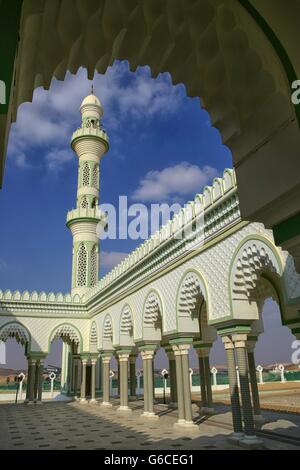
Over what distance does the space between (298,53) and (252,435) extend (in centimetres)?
571

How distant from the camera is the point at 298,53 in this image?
1.95 metres

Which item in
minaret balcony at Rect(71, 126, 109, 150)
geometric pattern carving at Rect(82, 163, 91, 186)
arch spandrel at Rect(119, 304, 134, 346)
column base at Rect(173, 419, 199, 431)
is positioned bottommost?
column base at Rect(173, 419, 199, 431)

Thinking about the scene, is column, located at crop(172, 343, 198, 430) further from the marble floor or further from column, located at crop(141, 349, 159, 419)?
column, located at crop(141, 349, 159, 419)

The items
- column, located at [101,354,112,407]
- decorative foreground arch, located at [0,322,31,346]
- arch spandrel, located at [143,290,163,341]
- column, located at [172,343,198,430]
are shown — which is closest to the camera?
column, located at [172,343,198,430]

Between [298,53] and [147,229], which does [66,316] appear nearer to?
[147,229]

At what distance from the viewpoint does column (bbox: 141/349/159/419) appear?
9.59 metres

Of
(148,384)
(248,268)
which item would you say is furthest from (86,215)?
(248,268)

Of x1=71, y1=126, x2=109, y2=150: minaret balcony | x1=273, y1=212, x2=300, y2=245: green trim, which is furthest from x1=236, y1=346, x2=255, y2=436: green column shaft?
x1=71, y1=126, x2=109, y2=150: minaret balcony

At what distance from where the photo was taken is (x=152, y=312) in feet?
32.0

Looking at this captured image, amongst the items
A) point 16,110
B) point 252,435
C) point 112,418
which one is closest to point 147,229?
point 112,418

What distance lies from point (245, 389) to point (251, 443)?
2.48ft

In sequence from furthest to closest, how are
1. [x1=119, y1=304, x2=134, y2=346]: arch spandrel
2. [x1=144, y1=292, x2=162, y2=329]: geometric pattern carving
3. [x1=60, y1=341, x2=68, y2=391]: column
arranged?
[x1=60, y1=341, x2=68, y2=391]: column
[x1=119, y1=304, x2=134, y2=346]: arch spandrel
[x1=144, y1=292, x2=162, y2=329]: geometric pattern carving

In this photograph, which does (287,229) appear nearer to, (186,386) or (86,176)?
(186,386)

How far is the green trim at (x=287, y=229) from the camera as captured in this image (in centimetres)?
218
